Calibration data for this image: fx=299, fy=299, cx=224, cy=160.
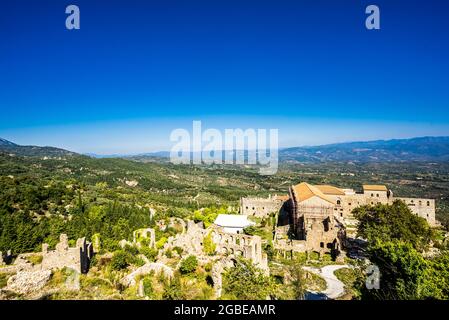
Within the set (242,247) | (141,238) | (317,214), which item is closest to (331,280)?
(242,247)

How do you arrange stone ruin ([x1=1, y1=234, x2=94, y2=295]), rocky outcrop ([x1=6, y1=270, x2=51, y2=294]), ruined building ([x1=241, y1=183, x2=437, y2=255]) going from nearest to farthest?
rocky outcrop ([x1=6, y1=270, x2=51, y2=294]), stone ruin ([x1=1, y1=234, x2=94, y2=295]), ruined building ([x1=241, y1=183, x2=437, y2=255])

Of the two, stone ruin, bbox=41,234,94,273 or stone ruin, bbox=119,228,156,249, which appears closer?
stone ruin, bbox=41,234,94,273

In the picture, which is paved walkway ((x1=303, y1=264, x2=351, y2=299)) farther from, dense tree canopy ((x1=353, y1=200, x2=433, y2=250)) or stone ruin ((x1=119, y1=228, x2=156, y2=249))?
stone ruin ((x1=119, y1=228, x2=156, y2=249))

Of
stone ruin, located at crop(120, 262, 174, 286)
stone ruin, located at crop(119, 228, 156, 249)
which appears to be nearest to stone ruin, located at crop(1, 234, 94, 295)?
stone ruin, located at crop(120, 262, 174, 286)

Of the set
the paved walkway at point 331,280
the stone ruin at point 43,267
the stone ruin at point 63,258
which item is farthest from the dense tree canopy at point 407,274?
the stone ruin at point 43,267

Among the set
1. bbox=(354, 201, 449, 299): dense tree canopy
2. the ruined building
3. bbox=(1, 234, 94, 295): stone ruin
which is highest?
bbox=(1, 234, 94, 295): stone ruin

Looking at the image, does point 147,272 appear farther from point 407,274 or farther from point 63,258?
point 407,274

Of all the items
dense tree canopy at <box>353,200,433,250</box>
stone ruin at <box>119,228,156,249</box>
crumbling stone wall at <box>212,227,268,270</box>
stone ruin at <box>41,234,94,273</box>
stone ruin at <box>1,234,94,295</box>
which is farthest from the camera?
dense tree canopy at <box>353,200,433,250</box>

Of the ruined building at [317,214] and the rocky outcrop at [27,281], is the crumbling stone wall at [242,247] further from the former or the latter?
the rocky outcrop at [27,281]
